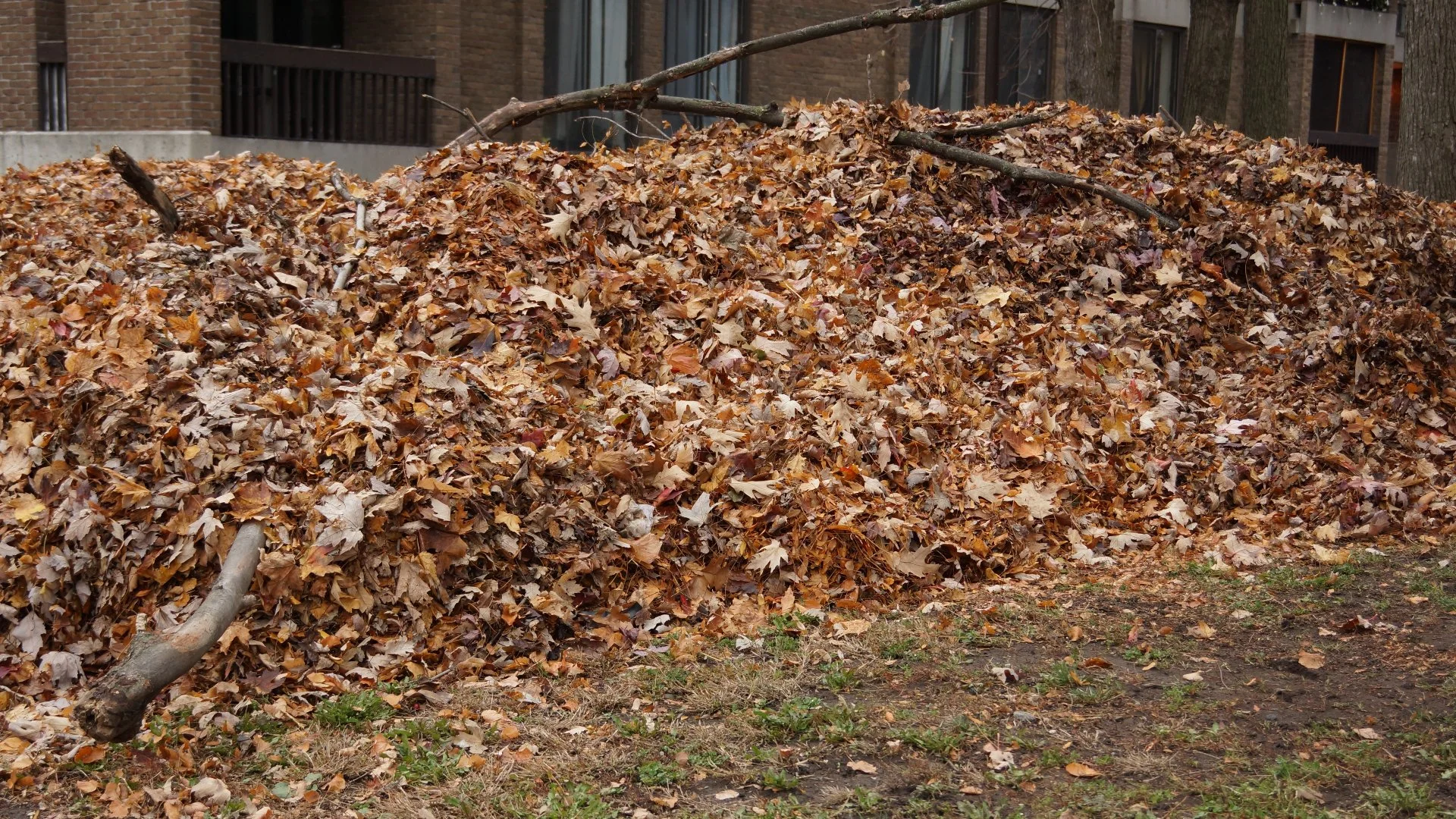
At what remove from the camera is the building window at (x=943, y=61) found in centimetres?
2153

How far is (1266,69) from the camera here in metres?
13.9

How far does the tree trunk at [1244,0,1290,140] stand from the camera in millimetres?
13789

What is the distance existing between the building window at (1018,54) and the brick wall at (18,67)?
1385cm

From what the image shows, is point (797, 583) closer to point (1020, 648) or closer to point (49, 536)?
point (1020, 648)

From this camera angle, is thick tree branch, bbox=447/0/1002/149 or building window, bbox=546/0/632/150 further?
building window, bbox=546/0/632/150

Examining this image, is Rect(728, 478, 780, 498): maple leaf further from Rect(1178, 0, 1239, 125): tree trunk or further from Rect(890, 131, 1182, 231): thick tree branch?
Rect(1178, 0, 1239, 125): tree trunk

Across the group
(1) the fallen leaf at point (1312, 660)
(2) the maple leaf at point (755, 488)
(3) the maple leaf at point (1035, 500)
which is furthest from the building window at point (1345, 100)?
(1) the fallen leaf at point (1312, 660)

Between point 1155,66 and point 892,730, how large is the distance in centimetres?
2389

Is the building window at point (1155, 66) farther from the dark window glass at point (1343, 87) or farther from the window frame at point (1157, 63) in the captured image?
the dark window glass at point (1343, 87)

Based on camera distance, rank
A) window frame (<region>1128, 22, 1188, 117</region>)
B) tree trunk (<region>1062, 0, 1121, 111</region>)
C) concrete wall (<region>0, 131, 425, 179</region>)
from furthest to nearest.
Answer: window frame (<region>1128, 22, 1188, 117</region>)
concrete wall (<region>0, 131, 425, 179</region>)
tree trunk (<region>1062, 0, 1121, 111</region>)

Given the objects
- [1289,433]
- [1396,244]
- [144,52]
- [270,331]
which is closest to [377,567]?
[270,331]

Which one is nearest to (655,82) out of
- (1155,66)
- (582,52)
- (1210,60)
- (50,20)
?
(1210,60)

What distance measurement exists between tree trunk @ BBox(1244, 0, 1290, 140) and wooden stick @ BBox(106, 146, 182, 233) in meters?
10.4

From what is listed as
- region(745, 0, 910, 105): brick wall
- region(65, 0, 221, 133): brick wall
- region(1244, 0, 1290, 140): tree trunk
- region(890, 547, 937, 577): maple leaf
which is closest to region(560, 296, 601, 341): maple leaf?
region(890, 547, 937, 577): maple leaf
